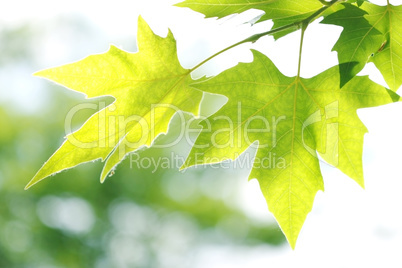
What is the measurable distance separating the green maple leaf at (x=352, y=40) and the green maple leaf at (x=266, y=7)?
114mm

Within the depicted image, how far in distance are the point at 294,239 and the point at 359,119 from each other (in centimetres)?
40

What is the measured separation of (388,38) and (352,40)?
0.17 metres

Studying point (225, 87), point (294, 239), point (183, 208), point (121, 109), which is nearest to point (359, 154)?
point (294, 239)

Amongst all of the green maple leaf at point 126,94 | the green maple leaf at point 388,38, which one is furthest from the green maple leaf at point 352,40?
the green maple leaf at point 126,94

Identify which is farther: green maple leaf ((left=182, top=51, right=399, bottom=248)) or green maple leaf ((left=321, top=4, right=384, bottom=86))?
green maple leaf ((left=182, top=51, right=399, bottom=248))

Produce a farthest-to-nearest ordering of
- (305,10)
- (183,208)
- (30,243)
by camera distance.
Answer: (183,208), (30,243), (305,10)

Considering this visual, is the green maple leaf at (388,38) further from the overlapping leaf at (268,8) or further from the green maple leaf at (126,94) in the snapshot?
the green maple leaf at (126,94)

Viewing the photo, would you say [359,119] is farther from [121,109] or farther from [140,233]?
[140,233]

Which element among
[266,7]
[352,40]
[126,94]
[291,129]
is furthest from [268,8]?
[126,94]

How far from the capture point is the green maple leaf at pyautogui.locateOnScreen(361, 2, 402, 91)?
1.27 m

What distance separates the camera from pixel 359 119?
137 centimetres

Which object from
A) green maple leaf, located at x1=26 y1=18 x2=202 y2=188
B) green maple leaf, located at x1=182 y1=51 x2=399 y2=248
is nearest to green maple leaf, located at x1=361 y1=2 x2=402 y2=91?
A: green maple leaf, located at x1=182 y1=51 x2=399 y2=248

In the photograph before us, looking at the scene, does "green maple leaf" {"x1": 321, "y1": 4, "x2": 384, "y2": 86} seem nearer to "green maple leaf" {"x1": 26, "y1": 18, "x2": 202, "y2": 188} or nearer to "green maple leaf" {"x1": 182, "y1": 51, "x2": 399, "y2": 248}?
"green maple leaf" {"x1": 182, "y1": 51, "x2": 399, "y2": 248}

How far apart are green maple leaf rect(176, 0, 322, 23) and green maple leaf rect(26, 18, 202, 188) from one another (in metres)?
0.14
